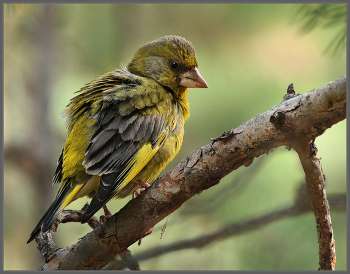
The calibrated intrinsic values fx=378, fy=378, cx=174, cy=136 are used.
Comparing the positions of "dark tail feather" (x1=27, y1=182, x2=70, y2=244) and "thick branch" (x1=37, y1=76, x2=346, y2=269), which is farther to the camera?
"dark tail feather" (x1=27, y1=182, x2=70, y2=244)

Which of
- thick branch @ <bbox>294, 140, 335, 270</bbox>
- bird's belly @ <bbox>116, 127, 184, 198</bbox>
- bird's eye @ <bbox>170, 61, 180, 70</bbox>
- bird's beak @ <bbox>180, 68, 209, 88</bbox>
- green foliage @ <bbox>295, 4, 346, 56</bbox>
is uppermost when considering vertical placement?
bird's eye @ <bbox>170, 61, 180, 70</bbox>

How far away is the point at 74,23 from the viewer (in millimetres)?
5031

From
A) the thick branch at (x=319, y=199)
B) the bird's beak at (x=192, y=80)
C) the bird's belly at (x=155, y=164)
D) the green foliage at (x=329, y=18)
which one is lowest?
the thick branch at (x=319, y=199)

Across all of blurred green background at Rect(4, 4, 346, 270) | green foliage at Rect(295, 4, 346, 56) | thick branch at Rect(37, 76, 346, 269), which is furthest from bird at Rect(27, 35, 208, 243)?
green foliage at Rect(295, 4, 346, 56)

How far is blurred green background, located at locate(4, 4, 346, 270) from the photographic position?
2.70 m

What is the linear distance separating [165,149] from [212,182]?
640 mm

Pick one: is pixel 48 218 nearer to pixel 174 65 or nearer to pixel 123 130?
pixel 123 130

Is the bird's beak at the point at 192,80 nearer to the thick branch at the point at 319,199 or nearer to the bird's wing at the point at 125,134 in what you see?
the bird's wing at the point at 125,134

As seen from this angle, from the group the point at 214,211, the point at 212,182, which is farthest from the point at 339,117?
the point at 214,211

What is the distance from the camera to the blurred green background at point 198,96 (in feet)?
8.87

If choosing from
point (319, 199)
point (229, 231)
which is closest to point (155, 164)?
point (229, 231)

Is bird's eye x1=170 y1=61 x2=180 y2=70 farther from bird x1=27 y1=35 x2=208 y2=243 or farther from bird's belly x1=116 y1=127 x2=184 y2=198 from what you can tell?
bird's belly x1=116 y1=127 x2=184 y2=198

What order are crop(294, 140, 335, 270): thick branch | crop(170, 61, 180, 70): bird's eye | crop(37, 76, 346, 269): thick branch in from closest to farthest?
crop(37, 76, 346, 269): thick branch
crop(294, 140, 335, 270): thick branch
crop(170, 61, 180, 70): bird's eye

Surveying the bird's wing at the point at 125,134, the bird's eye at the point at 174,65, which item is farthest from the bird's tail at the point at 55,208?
the bird's eye at the point at 174,65
